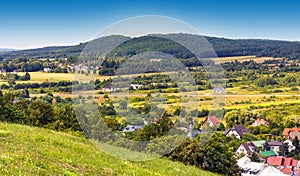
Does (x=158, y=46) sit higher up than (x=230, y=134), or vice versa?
(x=158, y=46)

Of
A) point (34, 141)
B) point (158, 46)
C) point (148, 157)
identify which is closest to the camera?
point (34, 141)

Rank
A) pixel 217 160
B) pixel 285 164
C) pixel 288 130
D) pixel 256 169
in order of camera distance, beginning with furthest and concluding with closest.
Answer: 1. pixel 288 130
2. pixel 285 164
3. pixel 256 169
4. pixel 217 160

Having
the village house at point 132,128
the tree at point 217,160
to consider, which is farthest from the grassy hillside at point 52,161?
the tree at point 217,160

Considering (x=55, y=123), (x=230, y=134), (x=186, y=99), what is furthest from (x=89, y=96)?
(x=230, y=134)

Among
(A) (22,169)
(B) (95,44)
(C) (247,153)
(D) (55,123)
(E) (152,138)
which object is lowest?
(C) (247,153)

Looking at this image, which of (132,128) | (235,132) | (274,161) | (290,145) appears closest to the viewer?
(132,128)

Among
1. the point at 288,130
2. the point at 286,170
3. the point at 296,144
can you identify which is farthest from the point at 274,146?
the point at 286,170

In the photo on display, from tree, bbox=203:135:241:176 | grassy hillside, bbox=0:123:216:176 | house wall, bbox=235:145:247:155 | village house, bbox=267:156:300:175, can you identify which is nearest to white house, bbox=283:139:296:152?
house wall, bbox=235:145:247:155

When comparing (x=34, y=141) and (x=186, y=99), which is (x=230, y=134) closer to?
(x=186, y=99)

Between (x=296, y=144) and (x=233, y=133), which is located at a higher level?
(x=233, y=133)

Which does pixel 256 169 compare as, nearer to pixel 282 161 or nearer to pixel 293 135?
pixel 282 161
